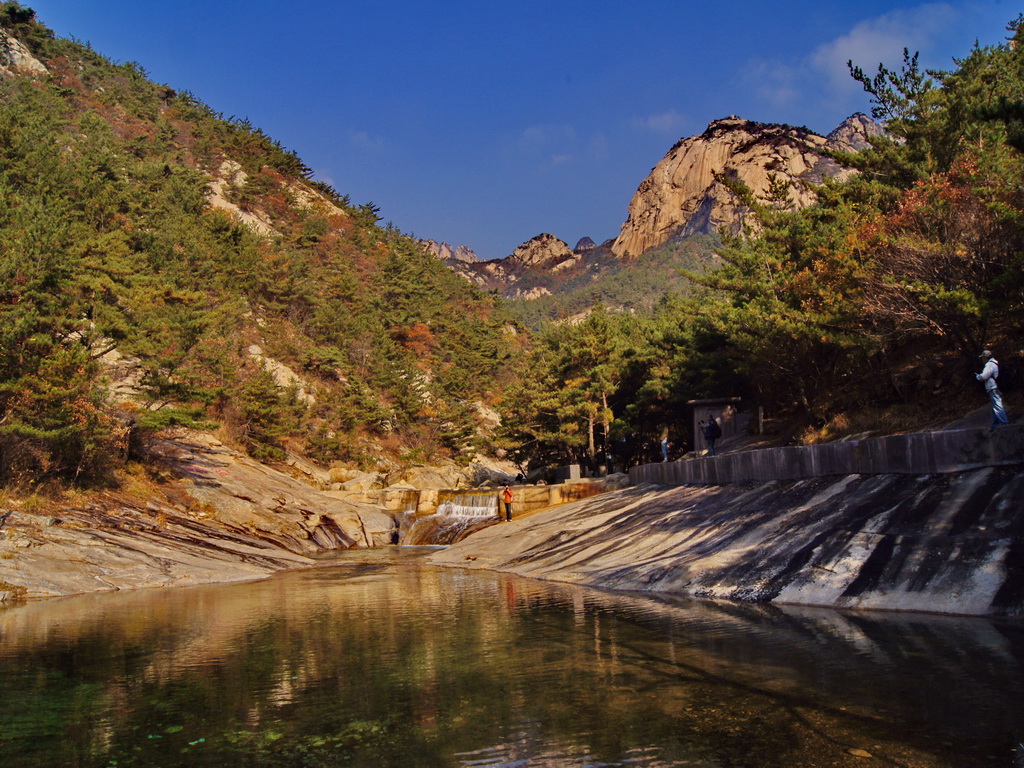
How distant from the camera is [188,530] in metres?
27.1

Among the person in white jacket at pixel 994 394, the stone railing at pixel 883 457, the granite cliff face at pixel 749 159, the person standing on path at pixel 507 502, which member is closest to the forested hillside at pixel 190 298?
the person standing on path at pixel 507 502

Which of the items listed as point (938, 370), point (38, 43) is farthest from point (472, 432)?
point (38, 43)

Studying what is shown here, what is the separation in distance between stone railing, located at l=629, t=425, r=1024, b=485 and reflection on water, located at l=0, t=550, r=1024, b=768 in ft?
15.2

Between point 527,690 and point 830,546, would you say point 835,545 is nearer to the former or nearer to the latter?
point 830,546

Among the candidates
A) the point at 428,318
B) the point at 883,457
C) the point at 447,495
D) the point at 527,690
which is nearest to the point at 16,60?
the point at 428,318

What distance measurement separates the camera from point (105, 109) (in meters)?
→ 82.4

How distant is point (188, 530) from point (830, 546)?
22.4 metres

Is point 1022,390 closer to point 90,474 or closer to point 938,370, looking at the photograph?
point 938,370

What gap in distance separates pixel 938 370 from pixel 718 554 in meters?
15.3

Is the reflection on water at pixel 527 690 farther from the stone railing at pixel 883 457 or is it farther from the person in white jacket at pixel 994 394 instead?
the person in white jacket at pixel 994 394

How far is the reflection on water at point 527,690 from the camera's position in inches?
263

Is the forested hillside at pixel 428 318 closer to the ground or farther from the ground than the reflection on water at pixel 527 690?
farther from the ground

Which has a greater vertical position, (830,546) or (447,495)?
(447,495)

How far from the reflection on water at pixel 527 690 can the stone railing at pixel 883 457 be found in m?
4.64
